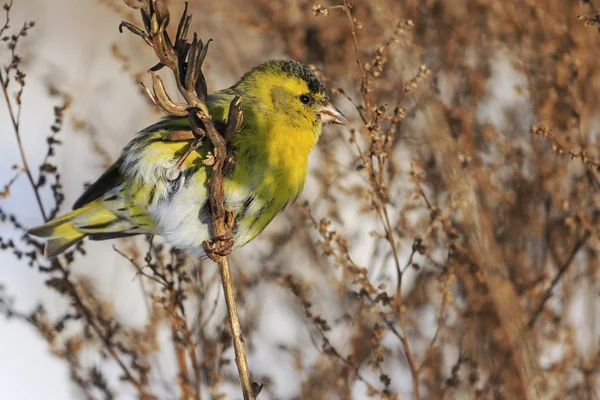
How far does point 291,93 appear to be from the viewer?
96.8 inches

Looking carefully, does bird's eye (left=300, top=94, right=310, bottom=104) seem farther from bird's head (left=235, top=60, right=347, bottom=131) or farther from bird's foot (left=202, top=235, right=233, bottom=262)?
bird's foot (left=202, top=235, right=233, bottom=262)

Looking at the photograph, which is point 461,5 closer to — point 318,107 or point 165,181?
point 318,107

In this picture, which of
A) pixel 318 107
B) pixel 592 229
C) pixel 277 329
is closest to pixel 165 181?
pixel 318 107

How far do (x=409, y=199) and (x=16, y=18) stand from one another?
5.14 m

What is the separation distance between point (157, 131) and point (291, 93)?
1.52 feet

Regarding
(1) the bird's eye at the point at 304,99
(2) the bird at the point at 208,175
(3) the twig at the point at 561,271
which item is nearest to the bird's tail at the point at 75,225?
(2) the bird at the point at 208,175

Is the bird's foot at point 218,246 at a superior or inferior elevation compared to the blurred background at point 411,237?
inferior

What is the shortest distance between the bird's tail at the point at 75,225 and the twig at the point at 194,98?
829 mm

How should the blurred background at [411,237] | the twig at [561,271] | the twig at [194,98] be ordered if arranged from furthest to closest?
the twig at [561,271] → the blurred background at [411,237] → the twig at [194,98]

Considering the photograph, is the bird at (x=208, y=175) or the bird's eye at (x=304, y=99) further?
the bird's eye at (x=304, y=99)

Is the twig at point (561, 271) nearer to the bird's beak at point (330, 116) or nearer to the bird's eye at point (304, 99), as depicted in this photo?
the bird's beak at point (330, 116)

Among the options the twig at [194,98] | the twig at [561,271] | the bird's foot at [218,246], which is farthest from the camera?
the twig at [561,271]

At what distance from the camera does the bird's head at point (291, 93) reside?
7.93ft


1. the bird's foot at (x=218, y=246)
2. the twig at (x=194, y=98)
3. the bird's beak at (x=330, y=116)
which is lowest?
the twig at (x=194, y=98)
